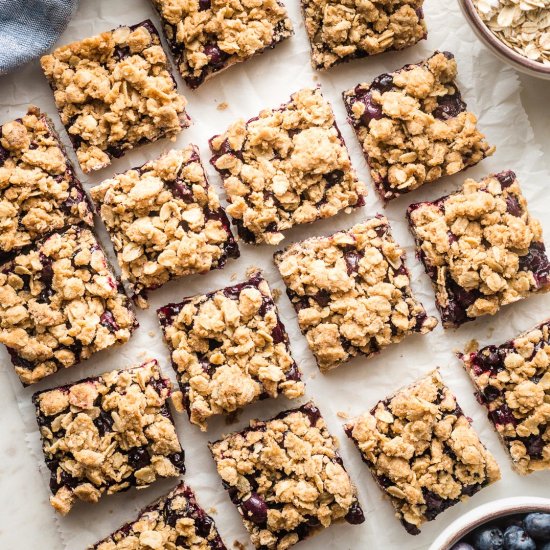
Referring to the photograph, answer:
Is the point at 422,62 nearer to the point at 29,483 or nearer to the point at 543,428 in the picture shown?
the point at 543,428

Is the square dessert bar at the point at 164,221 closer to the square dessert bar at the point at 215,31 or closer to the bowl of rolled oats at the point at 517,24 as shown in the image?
the square dessert bar at the point at 215,31

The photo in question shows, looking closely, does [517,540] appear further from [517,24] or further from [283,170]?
[517,24]

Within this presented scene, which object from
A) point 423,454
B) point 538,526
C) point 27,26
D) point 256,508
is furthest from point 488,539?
point 27,26

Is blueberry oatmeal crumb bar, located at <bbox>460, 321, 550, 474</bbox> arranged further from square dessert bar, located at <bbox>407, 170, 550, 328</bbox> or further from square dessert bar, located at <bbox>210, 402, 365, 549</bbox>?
square dessert bar, located at <bbox>210, 402, 365, 549</bbox>

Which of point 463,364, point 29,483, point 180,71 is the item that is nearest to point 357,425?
point 463,364

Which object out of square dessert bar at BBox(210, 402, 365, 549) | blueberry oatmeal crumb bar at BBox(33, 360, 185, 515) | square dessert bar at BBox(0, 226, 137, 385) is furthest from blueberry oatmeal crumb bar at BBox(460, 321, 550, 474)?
square dessert bar at BBox(0, 226, 137, 385)
